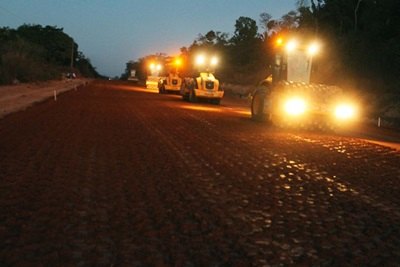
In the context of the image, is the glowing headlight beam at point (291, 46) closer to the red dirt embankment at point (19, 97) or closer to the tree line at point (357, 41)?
the tree line at point (357, 41)

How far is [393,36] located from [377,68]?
176 inches

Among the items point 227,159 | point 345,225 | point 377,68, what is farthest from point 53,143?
point 377,68

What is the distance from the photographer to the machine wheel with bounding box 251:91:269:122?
800 inches

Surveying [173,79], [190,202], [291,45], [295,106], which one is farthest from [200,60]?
[190,202]

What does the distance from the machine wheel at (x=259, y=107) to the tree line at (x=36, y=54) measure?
29345mm

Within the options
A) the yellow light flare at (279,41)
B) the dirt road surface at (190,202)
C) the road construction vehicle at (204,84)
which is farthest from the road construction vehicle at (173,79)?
the dirt road surface at (190,202)

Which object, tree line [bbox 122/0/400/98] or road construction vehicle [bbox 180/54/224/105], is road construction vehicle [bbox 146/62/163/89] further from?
road construction vehicle [bbox 180/54/224/105]

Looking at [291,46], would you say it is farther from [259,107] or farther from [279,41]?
[259,107]

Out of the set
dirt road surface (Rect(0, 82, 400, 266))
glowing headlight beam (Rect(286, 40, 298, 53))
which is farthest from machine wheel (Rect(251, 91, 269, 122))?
dirt road surface (Rect(0, 82, 400, 266))

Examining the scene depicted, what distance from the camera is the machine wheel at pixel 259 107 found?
2032 centimetres

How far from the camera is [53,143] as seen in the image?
12000 millimetres

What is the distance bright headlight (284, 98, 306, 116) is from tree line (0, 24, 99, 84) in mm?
32219

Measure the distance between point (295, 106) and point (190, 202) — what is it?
39.2 ft

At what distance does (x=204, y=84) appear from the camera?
3186cm
